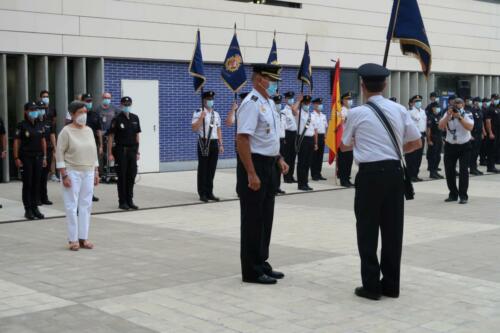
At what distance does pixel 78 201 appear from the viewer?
9.22m

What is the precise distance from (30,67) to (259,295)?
1274 centimetres

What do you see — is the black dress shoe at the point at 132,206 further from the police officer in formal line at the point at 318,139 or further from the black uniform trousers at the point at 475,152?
the black uniform trousers at the point at 475,152

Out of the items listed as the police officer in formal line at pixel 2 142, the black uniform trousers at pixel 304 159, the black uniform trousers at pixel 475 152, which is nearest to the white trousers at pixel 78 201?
the police officer in formal line at pixel 2 142

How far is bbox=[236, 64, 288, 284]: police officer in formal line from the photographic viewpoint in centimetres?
702

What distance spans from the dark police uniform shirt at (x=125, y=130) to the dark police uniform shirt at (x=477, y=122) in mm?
10280

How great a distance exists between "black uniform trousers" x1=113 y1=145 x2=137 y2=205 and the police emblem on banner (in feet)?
11.2

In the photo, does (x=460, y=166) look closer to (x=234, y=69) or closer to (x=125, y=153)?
(x=234, y=69)

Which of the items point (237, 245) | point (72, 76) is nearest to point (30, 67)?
point (72, 76)

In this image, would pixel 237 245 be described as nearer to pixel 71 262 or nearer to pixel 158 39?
pixel 71 262

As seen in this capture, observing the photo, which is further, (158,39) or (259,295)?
(158,39)

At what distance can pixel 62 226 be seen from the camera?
36.4 ft

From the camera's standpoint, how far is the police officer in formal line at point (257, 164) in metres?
7.02

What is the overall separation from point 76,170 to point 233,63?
7.15 meters

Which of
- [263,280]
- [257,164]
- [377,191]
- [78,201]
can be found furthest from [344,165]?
[377,191]
